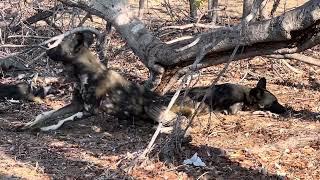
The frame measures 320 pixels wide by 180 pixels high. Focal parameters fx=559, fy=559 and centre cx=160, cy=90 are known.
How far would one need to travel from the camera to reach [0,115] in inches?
266

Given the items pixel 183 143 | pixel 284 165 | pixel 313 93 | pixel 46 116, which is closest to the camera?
pixel 284 165

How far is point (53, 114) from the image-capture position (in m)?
6.05

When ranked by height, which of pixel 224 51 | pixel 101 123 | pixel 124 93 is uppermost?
pixel 224 51

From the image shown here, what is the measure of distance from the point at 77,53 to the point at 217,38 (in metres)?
1.57

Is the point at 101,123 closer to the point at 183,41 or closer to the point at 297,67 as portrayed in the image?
the point at 183,41

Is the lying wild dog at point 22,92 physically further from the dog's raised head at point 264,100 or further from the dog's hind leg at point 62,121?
the dog's raised head at point 264,100

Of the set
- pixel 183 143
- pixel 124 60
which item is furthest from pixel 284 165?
pixel 124 60

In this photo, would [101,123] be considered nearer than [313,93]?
Yes

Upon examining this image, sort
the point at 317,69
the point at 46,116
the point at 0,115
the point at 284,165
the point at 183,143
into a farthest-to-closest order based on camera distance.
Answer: the point at 317,69
the point at 0,115
the point at 46,116
the point at 183,143
the point at 284,165

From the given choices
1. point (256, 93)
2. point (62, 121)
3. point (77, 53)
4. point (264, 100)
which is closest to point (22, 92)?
point (62, 121)

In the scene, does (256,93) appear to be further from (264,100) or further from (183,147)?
(183,147)

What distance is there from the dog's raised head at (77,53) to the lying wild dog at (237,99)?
1269mm

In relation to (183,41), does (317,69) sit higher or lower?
lower

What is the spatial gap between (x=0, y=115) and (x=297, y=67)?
4553 mm
